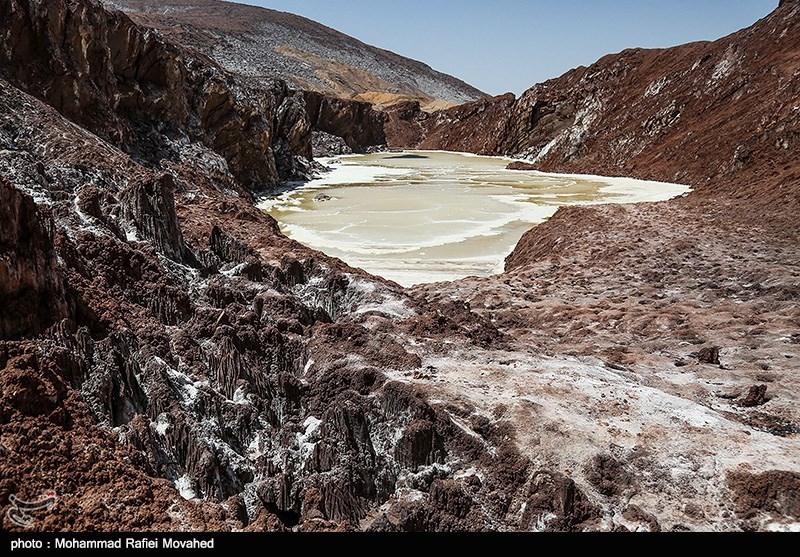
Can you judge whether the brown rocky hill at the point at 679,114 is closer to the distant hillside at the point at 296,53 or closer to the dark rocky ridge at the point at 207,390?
the dark rocky ridge at the point at 207,390

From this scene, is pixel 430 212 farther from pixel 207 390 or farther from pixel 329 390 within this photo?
pixel 207 390

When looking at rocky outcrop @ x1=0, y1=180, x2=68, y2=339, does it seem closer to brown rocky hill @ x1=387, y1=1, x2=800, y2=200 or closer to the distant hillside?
brown rocky hill @ x1=387, y1=1, x2=800, y2=200

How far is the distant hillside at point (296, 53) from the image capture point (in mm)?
83125

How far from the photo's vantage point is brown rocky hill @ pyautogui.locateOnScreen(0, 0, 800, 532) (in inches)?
142

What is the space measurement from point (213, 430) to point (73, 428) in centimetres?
100

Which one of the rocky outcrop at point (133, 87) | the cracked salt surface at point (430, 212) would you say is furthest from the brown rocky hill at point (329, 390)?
the rocky outcrop at point (133, 87)

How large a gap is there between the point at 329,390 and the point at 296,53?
111m

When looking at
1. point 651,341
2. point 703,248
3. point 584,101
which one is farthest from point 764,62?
point 651,341

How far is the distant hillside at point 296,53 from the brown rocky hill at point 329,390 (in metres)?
73.1

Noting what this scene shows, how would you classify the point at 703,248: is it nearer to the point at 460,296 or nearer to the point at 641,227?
the point at 641,227

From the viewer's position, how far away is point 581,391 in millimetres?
5117

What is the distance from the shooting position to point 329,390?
16.1 feet

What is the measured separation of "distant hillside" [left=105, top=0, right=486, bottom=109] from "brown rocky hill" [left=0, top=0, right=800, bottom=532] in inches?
2876

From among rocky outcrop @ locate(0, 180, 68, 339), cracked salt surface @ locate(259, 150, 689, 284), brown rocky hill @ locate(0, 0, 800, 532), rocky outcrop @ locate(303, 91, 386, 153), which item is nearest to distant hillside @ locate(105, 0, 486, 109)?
rocky outcrop @ locate(303, 91, 386, 153)
